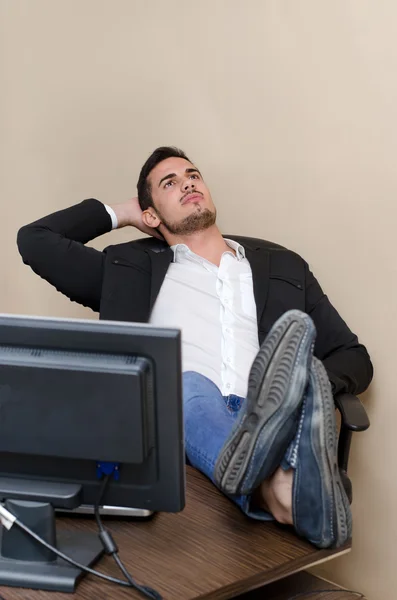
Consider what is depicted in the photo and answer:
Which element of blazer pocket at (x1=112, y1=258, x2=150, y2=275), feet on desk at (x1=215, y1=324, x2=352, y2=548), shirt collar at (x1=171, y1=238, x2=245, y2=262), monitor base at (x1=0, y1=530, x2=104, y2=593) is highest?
shirt collar at (x1=171, y1=238, x2=245, y2=262)

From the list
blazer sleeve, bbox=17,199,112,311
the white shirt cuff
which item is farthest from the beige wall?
blazer sleeve, bbox=17,199,112,311

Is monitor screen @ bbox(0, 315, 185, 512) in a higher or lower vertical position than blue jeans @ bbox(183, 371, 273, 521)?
higher

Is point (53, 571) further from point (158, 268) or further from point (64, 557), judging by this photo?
point (158, 268)

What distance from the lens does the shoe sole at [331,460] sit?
1.31 m

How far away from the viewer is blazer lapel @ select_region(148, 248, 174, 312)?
7.45ft

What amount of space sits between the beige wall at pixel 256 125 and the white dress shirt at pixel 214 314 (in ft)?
0.96

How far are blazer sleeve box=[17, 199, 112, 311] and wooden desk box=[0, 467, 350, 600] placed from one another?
0.96 m

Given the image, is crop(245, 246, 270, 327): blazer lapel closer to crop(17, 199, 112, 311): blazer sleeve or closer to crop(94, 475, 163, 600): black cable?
crop(17, 199, 112, 311): blazer sleeve

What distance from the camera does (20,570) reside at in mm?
1218

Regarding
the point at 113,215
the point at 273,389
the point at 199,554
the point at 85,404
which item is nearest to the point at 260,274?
the point at 113,215

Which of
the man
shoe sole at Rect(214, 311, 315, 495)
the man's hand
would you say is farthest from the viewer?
the man's hand

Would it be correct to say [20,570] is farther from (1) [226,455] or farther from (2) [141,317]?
(2) [141,317]

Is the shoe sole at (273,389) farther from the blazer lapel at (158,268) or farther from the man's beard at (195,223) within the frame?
the man's beard at (195,223)

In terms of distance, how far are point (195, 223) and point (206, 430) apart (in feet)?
3.04
